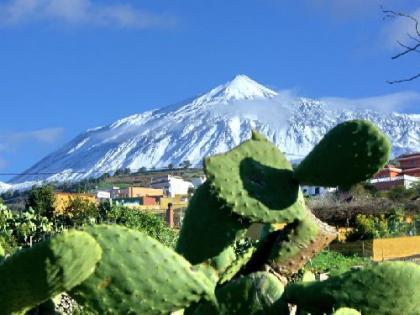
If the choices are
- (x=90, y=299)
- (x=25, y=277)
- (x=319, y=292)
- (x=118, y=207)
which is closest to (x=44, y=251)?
(x=25, y=277)

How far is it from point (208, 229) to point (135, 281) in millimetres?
539

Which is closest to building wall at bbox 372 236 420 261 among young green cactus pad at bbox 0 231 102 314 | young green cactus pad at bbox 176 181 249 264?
young green cactus pad at bbox 176 181 249 264

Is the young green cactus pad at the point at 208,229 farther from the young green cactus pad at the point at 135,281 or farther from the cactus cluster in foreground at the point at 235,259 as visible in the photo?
the young green cactus pad at the point at 135,281

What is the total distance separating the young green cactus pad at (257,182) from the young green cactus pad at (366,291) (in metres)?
0.27

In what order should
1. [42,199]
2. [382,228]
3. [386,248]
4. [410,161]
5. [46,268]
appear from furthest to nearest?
[410,161] < [42,199] < [382,228] < [386,248] < [46,268]

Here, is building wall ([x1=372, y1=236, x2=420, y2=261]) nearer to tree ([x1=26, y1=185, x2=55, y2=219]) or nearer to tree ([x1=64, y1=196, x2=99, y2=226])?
tree ([x1=64, y1=196, x2=99, y2=226])

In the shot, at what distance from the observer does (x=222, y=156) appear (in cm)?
265

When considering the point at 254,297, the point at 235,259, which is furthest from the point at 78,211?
the point at 254,297

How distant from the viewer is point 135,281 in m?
2.16

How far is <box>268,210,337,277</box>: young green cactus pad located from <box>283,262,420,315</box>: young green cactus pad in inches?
10.5

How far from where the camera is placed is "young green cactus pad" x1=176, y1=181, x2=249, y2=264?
2.66 meters

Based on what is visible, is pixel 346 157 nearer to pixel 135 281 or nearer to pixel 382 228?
pixel 135 281

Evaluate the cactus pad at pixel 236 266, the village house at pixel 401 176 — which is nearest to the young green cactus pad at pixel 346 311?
the cactus pad at pixel 236 266

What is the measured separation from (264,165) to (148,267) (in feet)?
2.24
